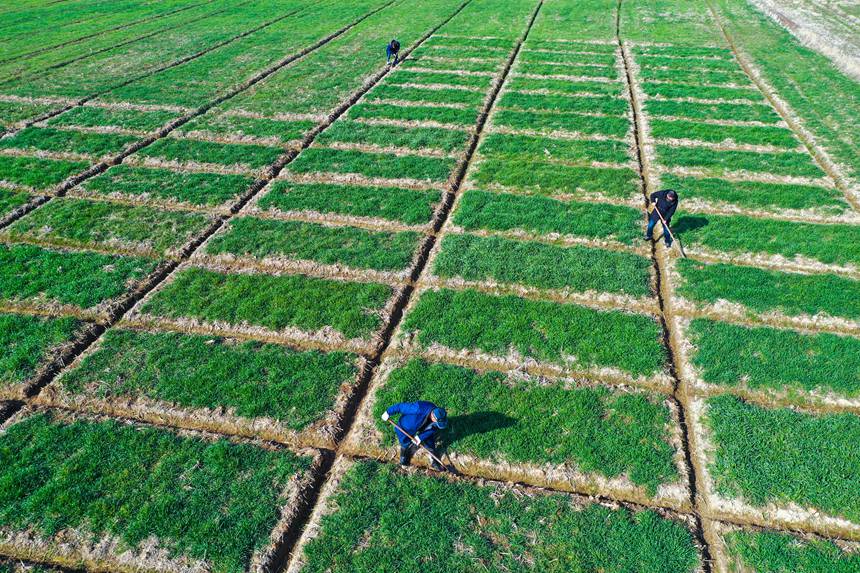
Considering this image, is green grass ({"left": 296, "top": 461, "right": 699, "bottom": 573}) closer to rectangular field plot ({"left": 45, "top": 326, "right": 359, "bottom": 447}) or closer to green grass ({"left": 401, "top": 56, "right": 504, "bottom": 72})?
rectangular field plot ({"left": 45, "top": 326, "right": 359, "bottom": 447})

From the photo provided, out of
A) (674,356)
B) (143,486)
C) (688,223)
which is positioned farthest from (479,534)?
(688,223)

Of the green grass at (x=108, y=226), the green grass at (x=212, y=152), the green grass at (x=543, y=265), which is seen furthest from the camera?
the green grass at (x=212, y=152)

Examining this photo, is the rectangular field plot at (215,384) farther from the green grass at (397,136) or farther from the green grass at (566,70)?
the green grass at (566,70)

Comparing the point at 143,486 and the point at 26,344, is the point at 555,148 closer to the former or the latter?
the point at 143,486

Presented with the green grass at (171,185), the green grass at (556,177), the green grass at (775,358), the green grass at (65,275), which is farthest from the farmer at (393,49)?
the green grass at (775,358)

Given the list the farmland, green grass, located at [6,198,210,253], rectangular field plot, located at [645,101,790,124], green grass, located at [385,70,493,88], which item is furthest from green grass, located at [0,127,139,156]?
rectangular field plot, located at [645,101,790,124]

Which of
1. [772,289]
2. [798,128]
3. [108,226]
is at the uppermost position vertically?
[798,128]
